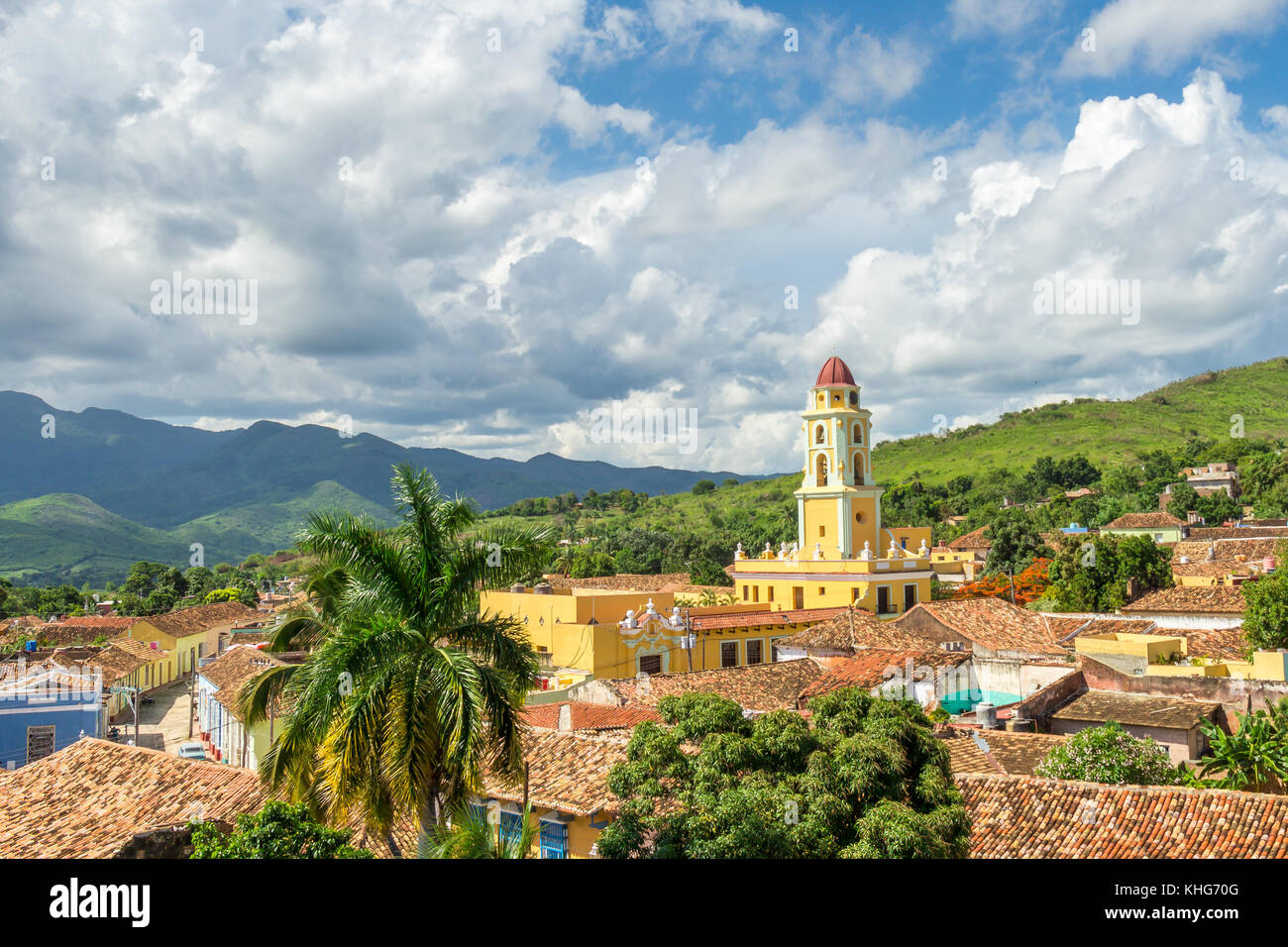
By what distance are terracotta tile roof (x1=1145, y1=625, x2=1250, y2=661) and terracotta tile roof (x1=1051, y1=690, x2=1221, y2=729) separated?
313 inches

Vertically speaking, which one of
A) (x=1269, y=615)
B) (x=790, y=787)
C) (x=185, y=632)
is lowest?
(x=185, y=632)

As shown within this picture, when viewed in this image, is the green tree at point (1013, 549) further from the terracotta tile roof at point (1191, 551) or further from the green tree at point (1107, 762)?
the green tree at point (1107, 762)

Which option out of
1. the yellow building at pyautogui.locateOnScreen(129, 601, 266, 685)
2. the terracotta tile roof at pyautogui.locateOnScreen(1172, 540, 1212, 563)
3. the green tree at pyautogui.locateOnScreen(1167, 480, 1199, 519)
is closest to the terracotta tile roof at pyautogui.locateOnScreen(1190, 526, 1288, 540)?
the terracotta tile roof at pyautogui.locateOnScreen(1172, 540, 1212, 563)

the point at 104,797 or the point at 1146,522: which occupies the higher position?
the point at 1146,522

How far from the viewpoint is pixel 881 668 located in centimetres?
2509

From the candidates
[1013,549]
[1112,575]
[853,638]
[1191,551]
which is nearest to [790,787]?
[853,638]

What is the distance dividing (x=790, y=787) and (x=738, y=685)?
15.3 meters

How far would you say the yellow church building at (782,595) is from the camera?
30.8 m

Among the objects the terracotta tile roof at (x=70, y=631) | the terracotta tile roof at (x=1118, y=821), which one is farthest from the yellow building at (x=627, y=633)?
the terracotta tile roof at (x=70, y=631)

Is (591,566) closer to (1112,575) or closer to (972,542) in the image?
(972,542)

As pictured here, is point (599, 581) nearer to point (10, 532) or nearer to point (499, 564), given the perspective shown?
point (499, 564)

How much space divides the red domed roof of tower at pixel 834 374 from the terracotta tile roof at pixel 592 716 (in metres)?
30.0
